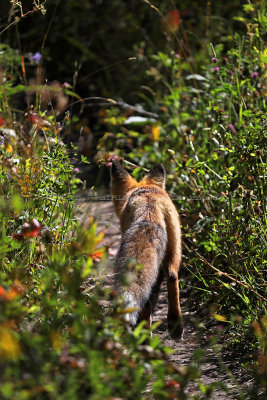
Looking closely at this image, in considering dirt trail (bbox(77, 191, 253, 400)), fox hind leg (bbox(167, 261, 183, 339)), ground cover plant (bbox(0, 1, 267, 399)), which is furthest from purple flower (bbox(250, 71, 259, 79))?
fox hind leg (bbox(167, 261, 183, 339))

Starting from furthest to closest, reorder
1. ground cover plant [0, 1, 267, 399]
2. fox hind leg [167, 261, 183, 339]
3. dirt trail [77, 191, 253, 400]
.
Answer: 1. fox hind leg [167, 261, 183, 339]
2. dirt trail [77, 191, 253, 400]
3. ground cover plant [0, 1, 267, 399]

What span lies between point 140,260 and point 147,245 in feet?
0.61

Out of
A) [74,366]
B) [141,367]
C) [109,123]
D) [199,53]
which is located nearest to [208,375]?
[141,367]

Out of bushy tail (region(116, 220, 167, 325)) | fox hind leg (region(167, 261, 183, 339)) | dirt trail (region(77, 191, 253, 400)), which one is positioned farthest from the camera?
fox hind leg (region(167, 261, 183, 339))

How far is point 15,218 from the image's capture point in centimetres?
367

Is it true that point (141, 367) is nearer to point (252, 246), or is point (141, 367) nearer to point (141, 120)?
point (252, 246)

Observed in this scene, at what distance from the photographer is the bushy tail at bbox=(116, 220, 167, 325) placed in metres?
2.81

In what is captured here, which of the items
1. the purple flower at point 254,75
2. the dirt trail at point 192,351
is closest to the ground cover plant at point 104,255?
the purple flower at point 254,75

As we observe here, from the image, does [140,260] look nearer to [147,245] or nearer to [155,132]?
[147,245]

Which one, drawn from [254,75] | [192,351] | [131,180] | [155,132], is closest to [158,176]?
[131,180]

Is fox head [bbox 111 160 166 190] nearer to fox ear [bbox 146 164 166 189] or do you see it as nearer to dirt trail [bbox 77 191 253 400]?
fox ear [bbox 146 164 166 189]

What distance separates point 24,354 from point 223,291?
7.95ft

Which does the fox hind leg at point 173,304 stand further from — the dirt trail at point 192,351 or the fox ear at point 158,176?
the fox ear at point 158,176

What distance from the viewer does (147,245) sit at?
3373 mm
